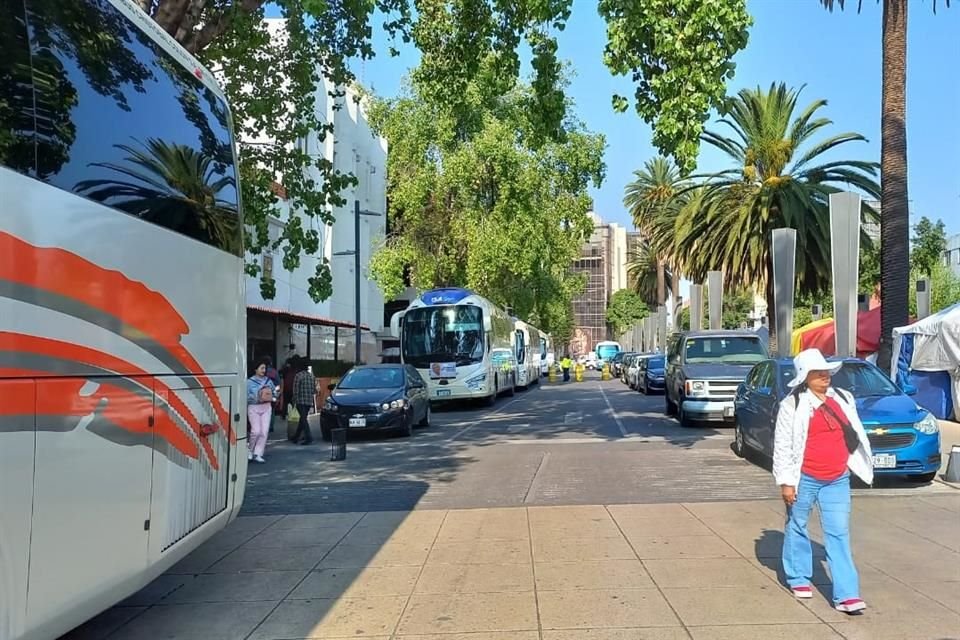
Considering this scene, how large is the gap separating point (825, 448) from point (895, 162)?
40.6ft

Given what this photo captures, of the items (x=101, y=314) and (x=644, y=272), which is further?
(x=644, y=272)

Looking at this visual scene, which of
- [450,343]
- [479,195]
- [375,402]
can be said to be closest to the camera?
[375,402]

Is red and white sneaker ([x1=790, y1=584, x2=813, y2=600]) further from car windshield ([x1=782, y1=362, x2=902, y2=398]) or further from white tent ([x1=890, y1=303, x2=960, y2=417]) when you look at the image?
white tent ([x1=890, y1=303, x2=960, y2=417])

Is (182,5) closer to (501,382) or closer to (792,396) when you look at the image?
(792,396)

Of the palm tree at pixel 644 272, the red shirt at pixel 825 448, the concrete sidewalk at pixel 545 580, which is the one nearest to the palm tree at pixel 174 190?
the concrete sidewalk at pixel 545 580

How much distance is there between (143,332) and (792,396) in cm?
437

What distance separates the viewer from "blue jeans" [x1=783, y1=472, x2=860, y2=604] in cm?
562

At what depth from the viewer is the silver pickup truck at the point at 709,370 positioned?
1838cm

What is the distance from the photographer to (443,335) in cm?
2805

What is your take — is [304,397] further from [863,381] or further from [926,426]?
[926,426]

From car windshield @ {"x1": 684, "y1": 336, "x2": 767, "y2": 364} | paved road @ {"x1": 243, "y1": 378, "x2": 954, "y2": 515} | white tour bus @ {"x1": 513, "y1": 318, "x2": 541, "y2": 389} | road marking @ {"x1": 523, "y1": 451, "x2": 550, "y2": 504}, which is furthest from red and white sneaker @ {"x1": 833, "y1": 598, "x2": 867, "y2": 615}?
white tour bus @ {"x1": 513, "y1": 318, "x2": 541, "y2": 389}

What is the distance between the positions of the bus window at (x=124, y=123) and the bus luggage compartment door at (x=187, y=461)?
113 centimetres

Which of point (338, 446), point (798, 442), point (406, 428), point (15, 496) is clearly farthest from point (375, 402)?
point (15, 496)

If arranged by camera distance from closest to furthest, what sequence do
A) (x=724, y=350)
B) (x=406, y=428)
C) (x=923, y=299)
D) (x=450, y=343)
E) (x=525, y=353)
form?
(x=406, y=428), (x=724, y=350), (x=923, y=299), (x=450, y=343), (x=525, y=353)
